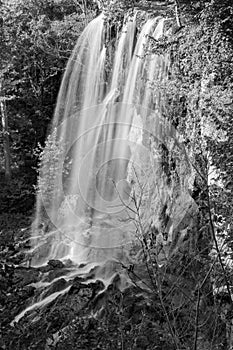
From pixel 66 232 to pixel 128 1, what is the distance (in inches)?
201

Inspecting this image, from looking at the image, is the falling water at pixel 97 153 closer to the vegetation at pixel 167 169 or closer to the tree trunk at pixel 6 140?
the vegetation at pixel 167 169

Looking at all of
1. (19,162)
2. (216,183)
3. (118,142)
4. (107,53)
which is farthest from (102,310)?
(19,162)

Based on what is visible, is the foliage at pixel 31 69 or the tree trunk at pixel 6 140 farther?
the foliage at pixel 31 69

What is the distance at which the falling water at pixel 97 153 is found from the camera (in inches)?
277

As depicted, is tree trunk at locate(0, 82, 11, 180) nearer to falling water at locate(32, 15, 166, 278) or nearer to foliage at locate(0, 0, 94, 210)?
foliage at locate(0, 0, 94, 210)

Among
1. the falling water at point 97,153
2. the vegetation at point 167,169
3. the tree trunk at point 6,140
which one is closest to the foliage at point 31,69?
the vegetation at point 167,169

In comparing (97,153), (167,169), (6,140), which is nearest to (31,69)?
(6,140)

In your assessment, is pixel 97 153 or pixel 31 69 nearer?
pixel 97 153

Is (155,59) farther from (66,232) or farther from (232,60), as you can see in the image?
(66,232)

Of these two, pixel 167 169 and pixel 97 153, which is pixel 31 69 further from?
pixel 167 169

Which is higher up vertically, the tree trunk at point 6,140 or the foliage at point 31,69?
the foliage at point 31,69

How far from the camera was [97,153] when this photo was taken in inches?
300

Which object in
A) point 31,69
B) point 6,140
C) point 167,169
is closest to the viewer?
point 167,169

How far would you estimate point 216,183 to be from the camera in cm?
499
